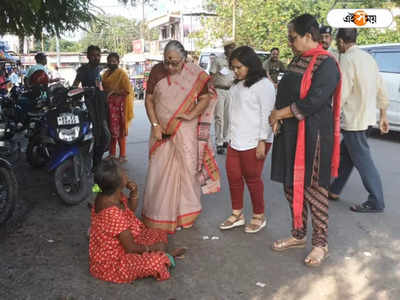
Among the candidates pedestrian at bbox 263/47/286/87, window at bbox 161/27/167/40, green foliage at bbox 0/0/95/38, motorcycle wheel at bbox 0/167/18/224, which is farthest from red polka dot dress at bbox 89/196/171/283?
window at bbox 161/27/167/40

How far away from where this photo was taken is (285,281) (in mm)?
2871

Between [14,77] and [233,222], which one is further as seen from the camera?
[14,77]

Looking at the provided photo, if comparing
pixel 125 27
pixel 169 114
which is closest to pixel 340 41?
pixel 169 114

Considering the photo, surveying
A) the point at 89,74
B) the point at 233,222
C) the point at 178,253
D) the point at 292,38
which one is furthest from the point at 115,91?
the point at 292,38

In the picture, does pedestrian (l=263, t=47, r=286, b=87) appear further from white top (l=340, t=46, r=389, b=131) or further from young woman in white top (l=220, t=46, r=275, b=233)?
young woman in white top (l=220, t=46, r=275, b=233)

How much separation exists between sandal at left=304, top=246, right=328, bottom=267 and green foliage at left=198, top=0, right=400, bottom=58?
696 inches

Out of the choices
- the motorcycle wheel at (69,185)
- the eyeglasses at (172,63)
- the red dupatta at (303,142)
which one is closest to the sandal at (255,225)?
the red dupatta at (303,142)

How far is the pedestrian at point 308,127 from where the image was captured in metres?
2.84

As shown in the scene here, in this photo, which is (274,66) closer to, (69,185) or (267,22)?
(69,185)

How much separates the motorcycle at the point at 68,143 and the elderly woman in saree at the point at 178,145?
40.1 inches

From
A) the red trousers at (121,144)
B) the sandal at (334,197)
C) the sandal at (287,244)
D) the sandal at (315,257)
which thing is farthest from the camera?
the red trousers at (121,144)

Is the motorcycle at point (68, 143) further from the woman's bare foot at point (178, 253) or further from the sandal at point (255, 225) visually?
the sandal at point (255, 225)

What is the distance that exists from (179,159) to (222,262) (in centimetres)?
100

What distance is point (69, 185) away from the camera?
4.55m
